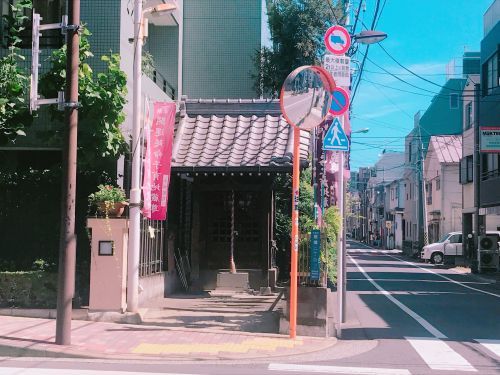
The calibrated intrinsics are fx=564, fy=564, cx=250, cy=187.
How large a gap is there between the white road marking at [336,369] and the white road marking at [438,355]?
2.51 feet

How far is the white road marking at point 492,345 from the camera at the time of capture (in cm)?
944

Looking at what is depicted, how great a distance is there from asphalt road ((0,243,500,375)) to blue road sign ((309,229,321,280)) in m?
1.28

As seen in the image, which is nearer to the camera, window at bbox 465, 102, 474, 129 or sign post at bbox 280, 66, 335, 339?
sign post at bbox 280, 66, 335, 339

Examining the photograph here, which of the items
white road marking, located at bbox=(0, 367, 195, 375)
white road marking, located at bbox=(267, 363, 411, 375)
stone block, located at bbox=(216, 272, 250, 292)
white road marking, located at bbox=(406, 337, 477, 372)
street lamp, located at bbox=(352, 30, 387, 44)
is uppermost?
street lamp, located at bbox=(352, 30, 387, 44)

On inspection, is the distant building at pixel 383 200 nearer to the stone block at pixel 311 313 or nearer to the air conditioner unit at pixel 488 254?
the air conditioner unit at pixel 488 254

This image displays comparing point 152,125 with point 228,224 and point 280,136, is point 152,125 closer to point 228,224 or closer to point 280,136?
point 280,136

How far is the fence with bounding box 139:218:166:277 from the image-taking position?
12.4m

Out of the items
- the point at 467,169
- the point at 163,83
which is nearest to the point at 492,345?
the point at 163,83

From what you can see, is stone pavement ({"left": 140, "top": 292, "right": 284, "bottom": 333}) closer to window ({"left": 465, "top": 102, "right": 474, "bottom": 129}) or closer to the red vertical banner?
the red vertical banner

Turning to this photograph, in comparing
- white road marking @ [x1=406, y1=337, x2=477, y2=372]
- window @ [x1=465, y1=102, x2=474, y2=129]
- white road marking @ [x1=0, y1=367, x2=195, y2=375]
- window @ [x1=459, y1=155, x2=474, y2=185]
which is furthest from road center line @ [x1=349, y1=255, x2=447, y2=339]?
window @ [x1=465, y1=102, x2=474, y2=129]

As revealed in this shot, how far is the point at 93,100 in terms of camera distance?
11.3 meters

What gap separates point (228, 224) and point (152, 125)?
15.5 ft

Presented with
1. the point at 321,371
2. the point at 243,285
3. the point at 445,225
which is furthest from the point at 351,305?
the point at 445,225

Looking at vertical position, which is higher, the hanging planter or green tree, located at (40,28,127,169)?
green tree, located at (40,28,127,169)
